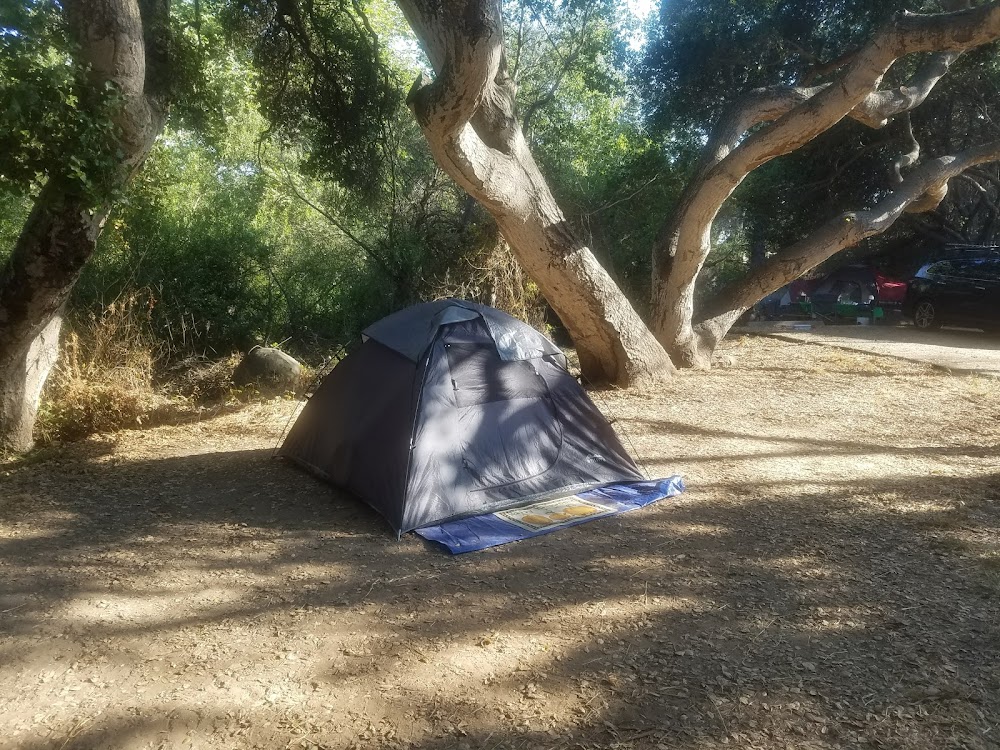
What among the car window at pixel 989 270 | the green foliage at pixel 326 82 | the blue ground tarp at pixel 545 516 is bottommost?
the blue ground tarp at pixel 545 516

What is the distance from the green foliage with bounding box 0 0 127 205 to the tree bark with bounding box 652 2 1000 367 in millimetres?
6922

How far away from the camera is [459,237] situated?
11.4m

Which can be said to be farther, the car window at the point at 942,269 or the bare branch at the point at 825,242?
the car window at the point at 942,269

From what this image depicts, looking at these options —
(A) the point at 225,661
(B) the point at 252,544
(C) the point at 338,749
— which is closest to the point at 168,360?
(B) the point at 252,544

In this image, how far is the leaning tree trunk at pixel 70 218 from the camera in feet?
19.7

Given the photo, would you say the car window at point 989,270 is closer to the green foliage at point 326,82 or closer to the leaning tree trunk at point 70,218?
the green foliage at point 326,82

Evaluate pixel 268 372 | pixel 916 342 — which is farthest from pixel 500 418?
pixel 916 342

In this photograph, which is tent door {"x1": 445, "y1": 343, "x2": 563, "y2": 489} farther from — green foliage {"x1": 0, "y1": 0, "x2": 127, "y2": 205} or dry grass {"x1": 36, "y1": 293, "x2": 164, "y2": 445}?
dry grass {"x1": 36, "y1": 293, "x2": 164, "y2": 445}

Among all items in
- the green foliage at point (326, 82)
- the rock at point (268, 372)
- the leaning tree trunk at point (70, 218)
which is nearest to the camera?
the leaning tree trunk at point (70, 218)

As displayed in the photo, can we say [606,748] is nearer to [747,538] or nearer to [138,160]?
[747,538]

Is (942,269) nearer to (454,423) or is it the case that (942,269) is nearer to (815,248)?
(815,248)

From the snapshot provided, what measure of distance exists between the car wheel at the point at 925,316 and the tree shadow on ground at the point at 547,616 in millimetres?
10412

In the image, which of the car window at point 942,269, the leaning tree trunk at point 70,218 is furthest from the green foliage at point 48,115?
the car window at point 942,269

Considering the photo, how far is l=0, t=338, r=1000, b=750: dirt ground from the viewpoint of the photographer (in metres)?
3.12
